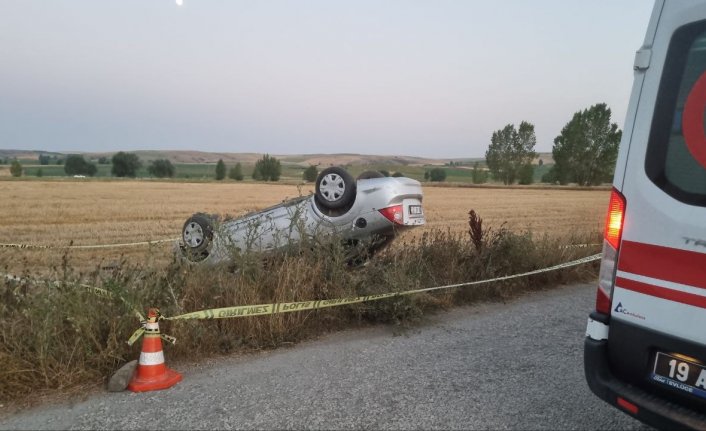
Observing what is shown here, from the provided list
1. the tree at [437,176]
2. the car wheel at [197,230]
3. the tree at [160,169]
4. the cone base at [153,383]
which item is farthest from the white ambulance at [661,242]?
the tree at [160,169]

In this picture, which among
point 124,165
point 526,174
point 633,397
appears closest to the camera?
point 633,397

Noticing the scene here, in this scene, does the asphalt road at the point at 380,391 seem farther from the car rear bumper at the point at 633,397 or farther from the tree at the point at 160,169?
the tree at the point at 160,169

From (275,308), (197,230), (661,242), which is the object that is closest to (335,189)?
(275,308)

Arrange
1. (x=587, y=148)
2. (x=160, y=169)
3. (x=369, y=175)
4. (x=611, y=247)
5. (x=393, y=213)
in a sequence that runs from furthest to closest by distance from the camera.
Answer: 1. (x=160, y=169)
2. (x=587, y=148)
3. (x=369, y=175)
4. (x=393, y=213)
5. (x=611, y=247)

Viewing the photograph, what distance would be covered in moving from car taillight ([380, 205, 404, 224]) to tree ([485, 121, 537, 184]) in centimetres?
6796

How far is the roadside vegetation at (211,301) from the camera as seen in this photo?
3.57 m

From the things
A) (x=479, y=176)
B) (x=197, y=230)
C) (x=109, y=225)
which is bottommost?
(x=479, y=176)

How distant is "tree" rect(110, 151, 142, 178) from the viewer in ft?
244

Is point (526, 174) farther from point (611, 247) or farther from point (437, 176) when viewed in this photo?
point (611, 247)

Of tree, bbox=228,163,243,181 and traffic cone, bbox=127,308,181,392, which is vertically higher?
traffic cone, bbox=127,308,181,392

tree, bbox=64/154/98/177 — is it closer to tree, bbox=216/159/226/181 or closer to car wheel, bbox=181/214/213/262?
tree, bbox=216/159/226/181

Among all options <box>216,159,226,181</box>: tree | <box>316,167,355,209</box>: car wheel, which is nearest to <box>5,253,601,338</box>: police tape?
<box>316,167,355,209</box>: car wheel

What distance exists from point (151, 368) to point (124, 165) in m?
78.9

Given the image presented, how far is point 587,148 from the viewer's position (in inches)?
2467
